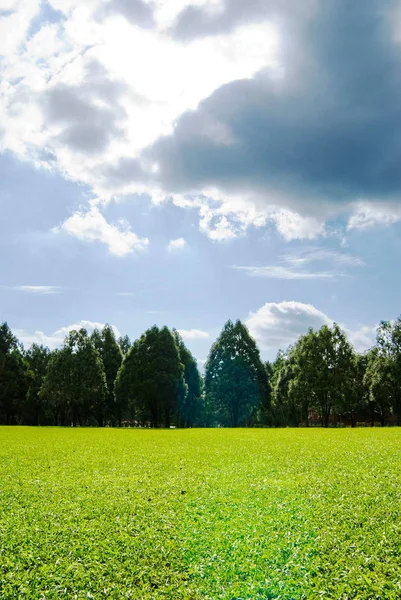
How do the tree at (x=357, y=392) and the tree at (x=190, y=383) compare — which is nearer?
the tree at (x=357, y=392)

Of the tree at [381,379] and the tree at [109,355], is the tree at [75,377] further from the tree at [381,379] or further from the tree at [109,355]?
the tree at [381,379]

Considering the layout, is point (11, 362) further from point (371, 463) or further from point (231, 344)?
point (371, 463)

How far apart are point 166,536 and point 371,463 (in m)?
8.95

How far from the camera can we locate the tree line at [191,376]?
58.8m

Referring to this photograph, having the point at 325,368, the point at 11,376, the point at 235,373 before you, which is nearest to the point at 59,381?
the point at 11,376

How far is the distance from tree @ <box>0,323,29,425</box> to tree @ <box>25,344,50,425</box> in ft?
4.15

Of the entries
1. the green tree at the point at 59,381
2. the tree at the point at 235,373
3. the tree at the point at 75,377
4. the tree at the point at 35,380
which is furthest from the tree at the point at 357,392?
the tree at the point at 35,380

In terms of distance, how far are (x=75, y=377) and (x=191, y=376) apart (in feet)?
59.9

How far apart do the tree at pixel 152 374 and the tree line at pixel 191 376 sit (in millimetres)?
129

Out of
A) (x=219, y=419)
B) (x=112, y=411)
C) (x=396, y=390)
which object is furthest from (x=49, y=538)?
(x=219, y=419)

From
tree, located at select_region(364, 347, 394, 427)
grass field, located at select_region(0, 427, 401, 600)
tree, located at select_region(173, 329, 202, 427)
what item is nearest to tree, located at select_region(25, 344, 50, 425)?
tree, located at select_region(173, 329, 202, 427)

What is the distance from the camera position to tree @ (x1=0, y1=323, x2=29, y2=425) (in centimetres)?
6762

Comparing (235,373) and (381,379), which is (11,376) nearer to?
(235,373)

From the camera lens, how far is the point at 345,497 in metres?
9.01
